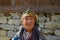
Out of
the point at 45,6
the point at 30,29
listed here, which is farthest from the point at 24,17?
the point at 45,6

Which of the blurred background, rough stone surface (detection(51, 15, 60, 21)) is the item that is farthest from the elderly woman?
rough stone surface (detection(51, 15, 60, 21))

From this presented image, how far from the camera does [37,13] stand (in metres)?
3.55

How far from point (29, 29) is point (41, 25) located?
149cm

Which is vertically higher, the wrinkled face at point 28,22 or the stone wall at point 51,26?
the wrinkled face at point 28,22

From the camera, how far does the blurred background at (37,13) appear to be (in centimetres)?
351

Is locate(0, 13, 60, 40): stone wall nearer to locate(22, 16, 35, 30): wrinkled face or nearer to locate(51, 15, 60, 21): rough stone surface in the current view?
locate(51, 15, 60, 21): rough stone surface

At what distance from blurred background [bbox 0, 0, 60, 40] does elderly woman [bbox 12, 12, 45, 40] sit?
1347 mm

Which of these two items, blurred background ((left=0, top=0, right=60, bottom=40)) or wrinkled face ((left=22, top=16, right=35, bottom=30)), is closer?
wrinkled face ((left=22, top=16, right=35, bottom=30))

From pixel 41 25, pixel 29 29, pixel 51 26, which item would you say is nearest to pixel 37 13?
pixel 41 25

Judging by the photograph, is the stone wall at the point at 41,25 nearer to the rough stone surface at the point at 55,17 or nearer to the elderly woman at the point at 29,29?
the rough stone surface at the point at 55,17

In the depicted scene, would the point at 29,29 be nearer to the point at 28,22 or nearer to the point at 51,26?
the point at 28,22

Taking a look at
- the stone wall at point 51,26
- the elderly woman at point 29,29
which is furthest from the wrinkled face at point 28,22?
the stone wall at point 51,26

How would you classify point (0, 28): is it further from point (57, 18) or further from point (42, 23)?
point (57, 18)

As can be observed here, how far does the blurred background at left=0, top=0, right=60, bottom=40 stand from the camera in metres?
3.51
